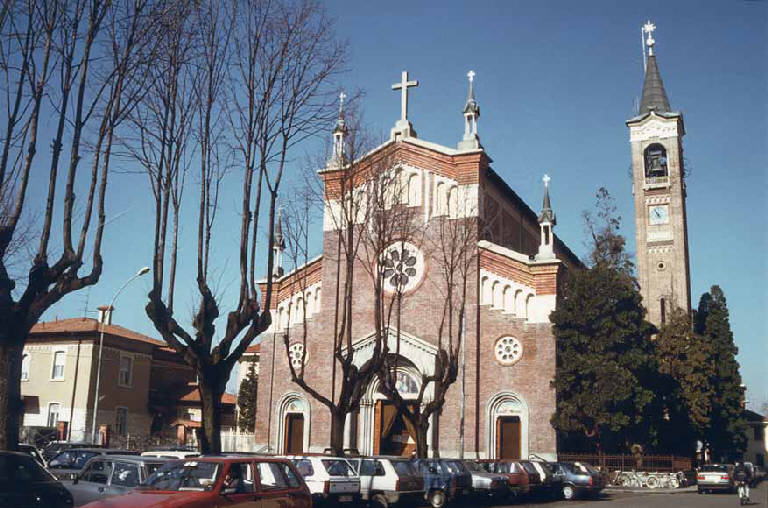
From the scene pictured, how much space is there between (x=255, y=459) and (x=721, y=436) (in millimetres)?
33886

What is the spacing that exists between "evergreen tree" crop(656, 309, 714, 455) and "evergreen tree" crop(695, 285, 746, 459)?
65 cm

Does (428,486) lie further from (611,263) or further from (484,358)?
(611,263)

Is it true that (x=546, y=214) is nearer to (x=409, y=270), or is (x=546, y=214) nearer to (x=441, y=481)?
(x=409, y=270)

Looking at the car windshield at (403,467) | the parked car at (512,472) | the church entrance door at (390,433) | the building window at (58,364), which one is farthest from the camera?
the building window at (58,364)

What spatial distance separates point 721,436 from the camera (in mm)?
38312

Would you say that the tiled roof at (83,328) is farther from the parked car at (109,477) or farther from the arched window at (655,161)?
the arched window at (655,161)

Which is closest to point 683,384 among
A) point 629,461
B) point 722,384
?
point 722,384

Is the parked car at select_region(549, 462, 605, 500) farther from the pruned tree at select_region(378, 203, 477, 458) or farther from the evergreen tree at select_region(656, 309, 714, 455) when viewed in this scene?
the evergreen tree at select_region(656, 309, 714, 455)

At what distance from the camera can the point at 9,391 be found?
45.3 ft

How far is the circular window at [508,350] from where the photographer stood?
3039 centimetres

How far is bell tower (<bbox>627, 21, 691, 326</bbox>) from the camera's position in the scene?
155 ft

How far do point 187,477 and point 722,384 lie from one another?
1352 inches

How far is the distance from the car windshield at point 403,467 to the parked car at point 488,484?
2937 millimetres

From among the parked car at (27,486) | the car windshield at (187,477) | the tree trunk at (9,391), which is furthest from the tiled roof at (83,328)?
the car windshield at (187,477)
